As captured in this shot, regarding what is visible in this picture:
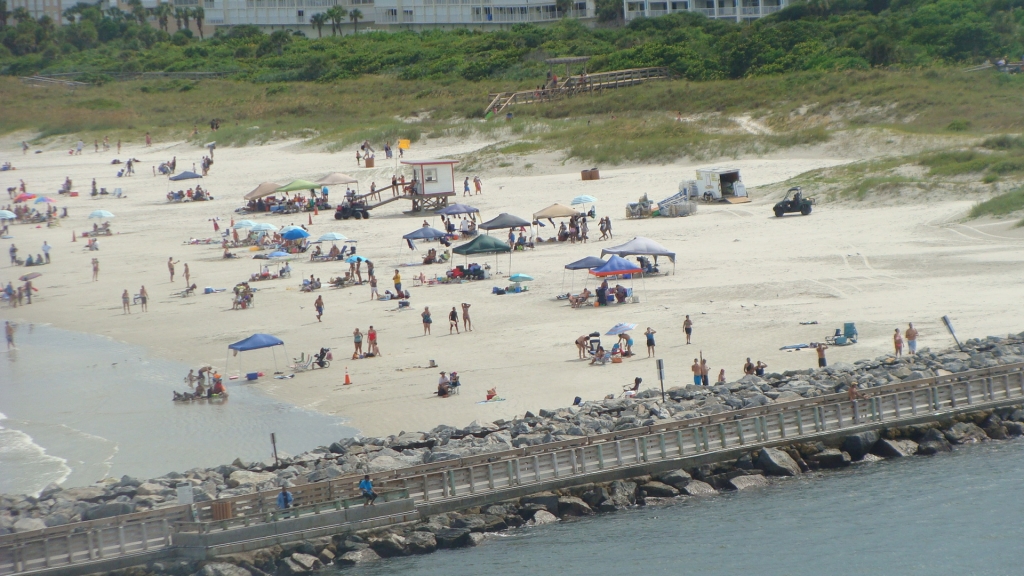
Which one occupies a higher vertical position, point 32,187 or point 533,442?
point 32,187

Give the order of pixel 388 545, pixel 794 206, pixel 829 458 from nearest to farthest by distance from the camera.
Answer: pixel 388 545, pixel 829 458, pixel 794 206

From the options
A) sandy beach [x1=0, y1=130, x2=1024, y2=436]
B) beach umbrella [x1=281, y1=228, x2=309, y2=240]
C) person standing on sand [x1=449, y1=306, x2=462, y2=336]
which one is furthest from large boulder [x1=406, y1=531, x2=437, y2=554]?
beach umbrella [x1=281, y1=228, x2=309, y2=240]

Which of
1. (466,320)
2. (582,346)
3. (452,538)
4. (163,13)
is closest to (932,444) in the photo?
(582,346)

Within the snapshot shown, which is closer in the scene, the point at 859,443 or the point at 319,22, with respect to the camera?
the point at 859,443

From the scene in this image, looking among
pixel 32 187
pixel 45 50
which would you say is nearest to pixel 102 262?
pixel 32 187

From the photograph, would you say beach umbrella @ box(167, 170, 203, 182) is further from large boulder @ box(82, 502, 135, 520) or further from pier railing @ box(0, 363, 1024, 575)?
pier railing @ box(0, 363, 1024, 575)

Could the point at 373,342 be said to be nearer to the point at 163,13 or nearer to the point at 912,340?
the point at 912,340

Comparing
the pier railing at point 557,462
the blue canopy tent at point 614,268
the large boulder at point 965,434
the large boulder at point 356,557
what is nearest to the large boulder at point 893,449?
the pier railing at point 557,462

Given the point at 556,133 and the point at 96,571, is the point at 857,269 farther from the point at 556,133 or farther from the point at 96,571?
the point at 556,133
